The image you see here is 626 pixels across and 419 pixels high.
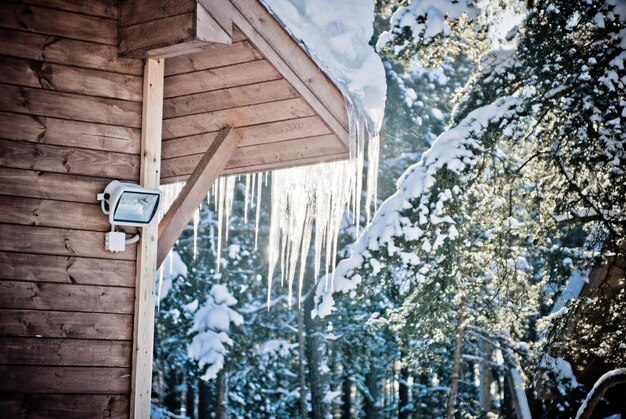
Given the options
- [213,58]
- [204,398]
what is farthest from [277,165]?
[204,398]

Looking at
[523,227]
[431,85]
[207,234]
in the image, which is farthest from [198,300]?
[523,227]

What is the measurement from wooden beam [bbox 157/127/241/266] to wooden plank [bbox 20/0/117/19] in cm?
109

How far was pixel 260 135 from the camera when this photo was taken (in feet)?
18.0

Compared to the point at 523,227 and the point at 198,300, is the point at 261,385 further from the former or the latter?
the point at 523,227

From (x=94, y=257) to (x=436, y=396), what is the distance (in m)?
14.0

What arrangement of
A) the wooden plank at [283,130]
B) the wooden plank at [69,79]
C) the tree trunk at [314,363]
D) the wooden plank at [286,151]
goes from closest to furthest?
the wooden plank at [69,79]
the wooden plank at [283,130]
the wooden plank at [286,151]
the tree trunk at [314,363]

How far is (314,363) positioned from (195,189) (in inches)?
506

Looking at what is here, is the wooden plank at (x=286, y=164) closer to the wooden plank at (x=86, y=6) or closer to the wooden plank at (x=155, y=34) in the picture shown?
the wooden plank at (x=155, y=34)

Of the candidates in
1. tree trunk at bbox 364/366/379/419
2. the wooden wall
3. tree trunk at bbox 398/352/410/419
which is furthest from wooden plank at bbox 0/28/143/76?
tree trunk at bbox 398/352/410/419

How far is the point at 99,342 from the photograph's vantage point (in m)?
4.16

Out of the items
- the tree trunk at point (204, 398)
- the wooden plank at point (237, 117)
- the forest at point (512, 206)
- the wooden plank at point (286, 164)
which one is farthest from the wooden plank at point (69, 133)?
the tree trunk at point (204, 398)

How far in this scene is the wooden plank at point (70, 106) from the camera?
4.18m

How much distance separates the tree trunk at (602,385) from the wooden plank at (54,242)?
5.60 metres

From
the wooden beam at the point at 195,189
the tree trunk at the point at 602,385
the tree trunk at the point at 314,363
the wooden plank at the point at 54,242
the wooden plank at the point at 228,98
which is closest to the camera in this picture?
the wooden plank at the point at 54,242
